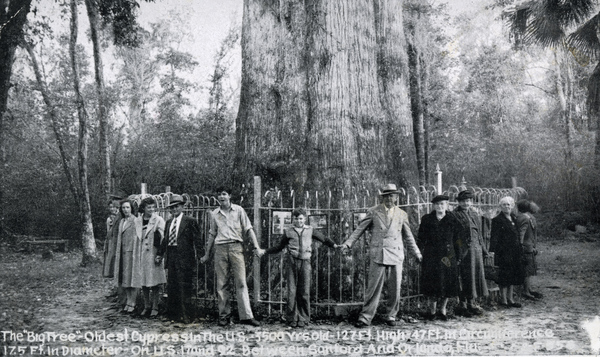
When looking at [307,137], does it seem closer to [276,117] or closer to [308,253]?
[276,117]

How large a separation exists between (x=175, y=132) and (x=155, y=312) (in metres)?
7.94

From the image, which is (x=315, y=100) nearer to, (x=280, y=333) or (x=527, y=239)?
(x=280, y=333)

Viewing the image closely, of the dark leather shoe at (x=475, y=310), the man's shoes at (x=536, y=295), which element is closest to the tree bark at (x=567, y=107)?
the man's shoes at (x=536, y=295)

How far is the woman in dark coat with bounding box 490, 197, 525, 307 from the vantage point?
620 centimetres

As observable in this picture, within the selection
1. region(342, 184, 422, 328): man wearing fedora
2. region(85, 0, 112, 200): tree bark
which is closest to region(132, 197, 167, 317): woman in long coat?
region(342, 184, 422, 328): man wearing fedora

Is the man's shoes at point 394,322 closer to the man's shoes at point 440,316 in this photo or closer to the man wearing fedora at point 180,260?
the man's shoes at point 440,316

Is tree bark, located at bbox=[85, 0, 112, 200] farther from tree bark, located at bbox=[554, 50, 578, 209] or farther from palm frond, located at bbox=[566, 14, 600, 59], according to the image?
tree bark, located at bbox=[554, 50, 578, 209]

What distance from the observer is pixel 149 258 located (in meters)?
5.76

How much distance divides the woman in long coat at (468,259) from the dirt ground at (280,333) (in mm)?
237

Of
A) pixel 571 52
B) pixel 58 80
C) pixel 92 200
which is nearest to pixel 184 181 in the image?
pixel 92 200

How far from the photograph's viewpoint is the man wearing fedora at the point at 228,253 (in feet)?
17.1

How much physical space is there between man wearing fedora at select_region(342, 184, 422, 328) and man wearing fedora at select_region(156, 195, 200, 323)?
1.79 meters

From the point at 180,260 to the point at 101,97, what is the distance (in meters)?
6.40

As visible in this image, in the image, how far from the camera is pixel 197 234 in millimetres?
5590
